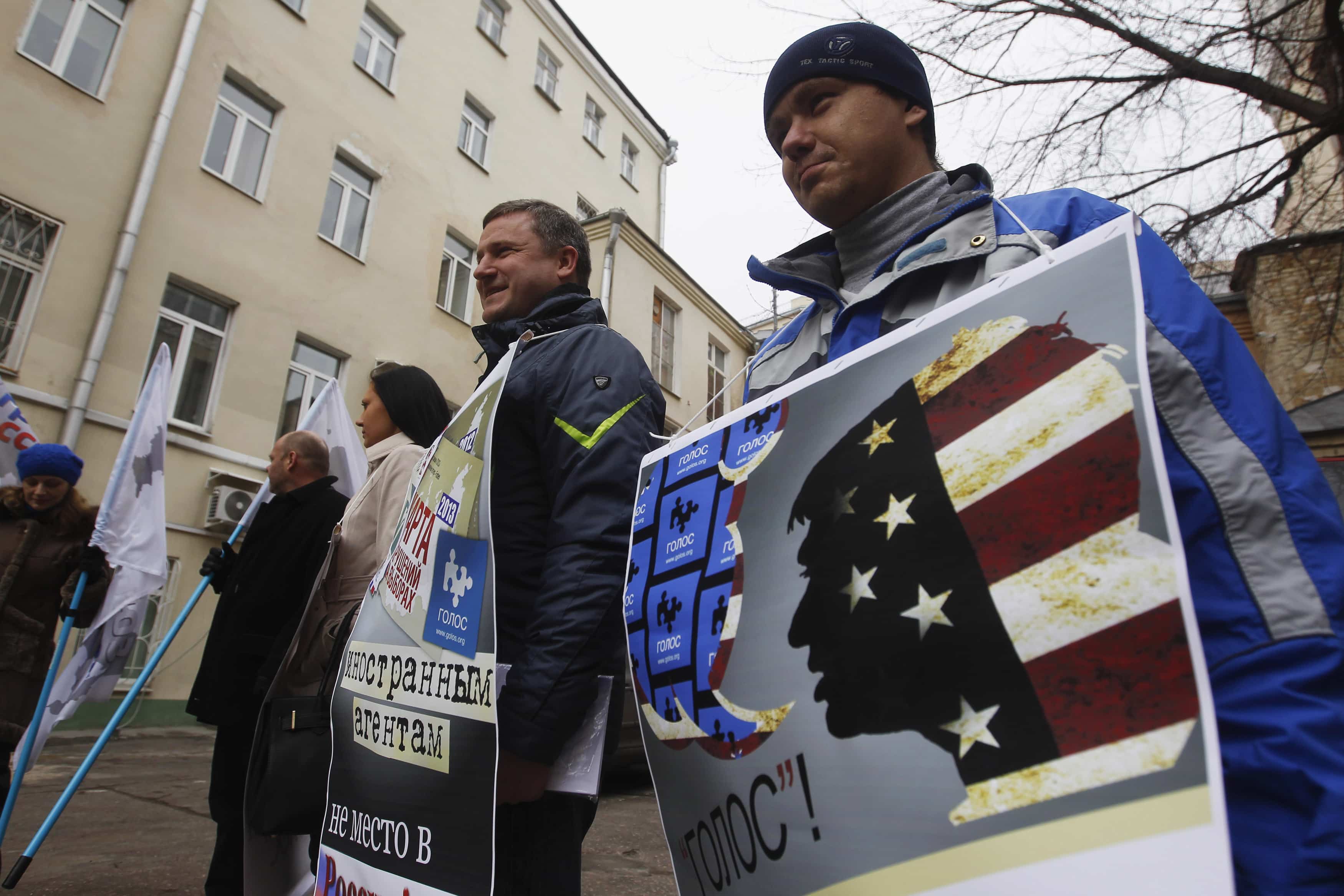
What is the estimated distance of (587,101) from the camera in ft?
56.1

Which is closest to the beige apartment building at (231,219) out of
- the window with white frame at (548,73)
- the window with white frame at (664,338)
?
the window with white frame at (664,338)

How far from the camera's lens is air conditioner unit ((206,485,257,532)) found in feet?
26.9

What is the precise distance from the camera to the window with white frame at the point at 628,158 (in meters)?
18.1

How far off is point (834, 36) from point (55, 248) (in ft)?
28.3

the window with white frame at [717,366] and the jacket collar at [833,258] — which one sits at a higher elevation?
the window with white frame at [717,366]

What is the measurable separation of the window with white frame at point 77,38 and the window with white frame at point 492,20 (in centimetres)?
687

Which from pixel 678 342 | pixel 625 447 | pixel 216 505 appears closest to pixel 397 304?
pixel 216 505

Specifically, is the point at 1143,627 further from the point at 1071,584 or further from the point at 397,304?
the point at 397,304

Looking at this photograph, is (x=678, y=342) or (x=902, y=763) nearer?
(x=902, y=763)

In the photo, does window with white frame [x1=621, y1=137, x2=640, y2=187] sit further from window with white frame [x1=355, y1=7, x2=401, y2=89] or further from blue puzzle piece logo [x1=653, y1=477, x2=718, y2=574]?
blue puzzle piece logo [x1=653, y1=477, x2=718, y2=574]

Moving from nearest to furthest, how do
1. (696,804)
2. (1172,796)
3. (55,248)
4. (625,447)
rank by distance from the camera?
(1172,796)
(696,804)
(625,447)
(55,248)

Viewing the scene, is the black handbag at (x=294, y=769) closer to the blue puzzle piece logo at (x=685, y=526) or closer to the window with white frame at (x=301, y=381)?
the blue puzzle piece logo at (x=685, y=526)

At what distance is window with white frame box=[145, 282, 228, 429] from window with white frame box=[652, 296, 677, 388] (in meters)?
7.98

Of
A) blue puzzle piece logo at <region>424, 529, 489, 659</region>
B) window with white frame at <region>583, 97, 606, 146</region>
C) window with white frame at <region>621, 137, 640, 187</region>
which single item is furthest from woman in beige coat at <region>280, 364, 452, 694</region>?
window with white frame at <region>621, 137, 640, 187</region>
